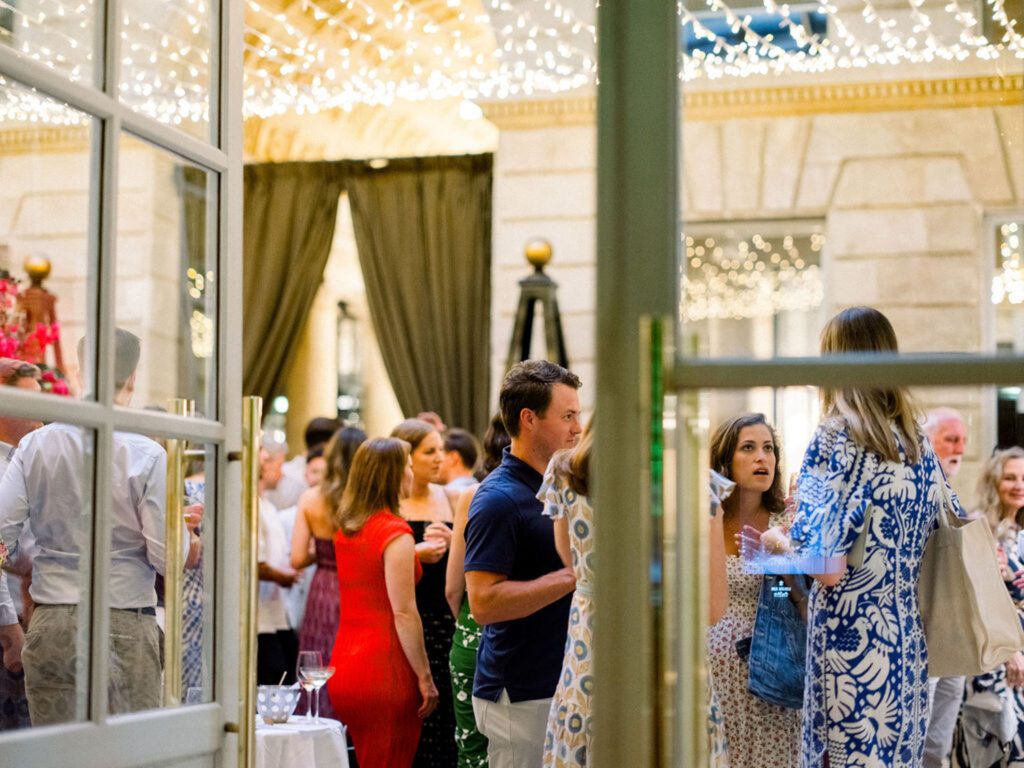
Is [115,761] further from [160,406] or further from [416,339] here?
[416,339]

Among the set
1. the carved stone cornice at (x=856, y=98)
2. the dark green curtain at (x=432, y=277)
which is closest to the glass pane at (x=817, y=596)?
the carved stone cornice at (x=856, y=98)

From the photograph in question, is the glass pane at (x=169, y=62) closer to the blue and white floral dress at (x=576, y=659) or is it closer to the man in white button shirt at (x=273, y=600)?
the blue and white floral dress at (x=576, y=659)

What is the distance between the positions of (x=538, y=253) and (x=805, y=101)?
481 centimetres

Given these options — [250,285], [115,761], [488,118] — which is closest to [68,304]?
[115,761]

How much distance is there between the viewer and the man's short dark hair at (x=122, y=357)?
79.6 inches

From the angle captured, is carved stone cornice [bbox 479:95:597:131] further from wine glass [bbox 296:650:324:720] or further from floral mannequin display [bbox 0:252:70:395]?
floral mannequin display [bbox 0:252:70:395]

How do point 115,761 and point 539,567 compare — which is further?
point 539,567

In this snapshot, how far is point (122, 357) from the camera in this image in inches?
83.6

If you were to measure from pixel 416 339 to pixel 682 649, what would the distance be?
26.2ft

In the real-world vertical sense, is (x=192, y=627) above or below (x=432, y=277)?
below

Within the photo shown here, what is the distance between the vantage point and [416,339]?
9.46 m

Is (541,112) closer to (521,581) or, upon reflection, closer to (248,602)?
(521,581)

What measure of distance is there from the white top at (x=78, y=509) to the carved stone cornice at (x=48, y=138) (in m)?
0.45

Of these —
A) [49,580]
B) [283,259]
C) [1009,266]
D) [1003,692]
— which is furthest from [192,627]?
[283,259]
